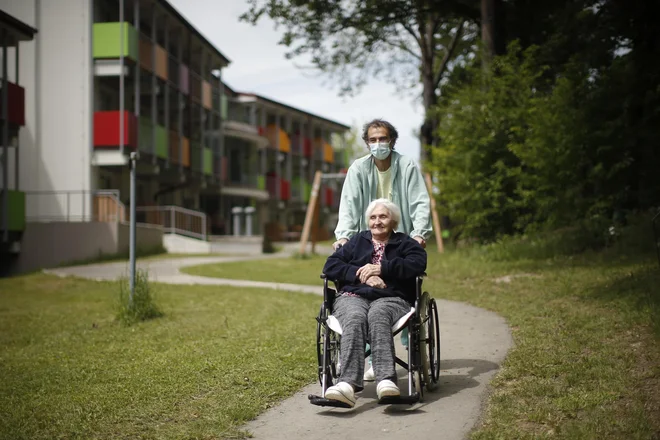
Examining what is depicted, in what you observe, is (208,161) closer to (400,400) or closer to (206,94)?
(206,94)

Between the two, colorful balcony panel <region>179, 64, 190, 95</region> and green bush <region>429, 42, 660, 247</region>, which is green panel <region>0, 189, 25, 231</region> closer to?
Result: colorful balcony panel <region>179, 64, 190, 95</region>

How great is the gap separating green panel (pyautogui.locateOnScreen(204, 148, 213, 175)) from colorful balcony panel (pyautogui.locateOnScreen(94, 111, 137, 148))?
10.6m

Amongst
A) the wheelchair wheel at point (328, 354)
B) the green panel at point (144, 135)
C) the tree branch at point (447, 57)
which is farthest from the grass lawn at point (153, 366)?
the tree branch at point (447, 57)

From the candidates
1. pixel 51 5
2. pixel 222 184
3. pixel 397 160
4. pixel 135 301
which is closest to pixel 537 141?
pixel 135 301

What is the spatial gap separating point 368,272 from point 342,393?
93 cm

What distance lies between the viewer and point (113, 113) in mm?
28312

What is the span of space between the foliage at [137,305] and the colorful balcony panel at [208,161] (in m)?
27.5

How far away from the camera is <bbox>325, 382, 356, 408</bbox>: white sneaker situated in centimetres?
537

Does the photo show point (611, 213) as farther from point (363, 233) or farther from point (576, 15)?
point (363, 233)

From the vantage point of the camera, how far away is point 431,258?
829 inches

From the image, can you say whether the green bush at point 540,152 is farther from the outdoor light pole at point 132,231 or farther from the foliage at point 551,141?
the outdoor light pole at point 132,231

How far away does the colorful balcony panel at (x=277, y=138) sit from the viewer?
56.2 metres

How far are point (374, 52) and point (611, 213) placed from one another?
15.8 meters

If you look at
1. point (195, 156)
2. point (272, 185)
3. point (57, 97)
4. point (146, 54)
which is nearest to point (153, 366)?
point (57, 97)
